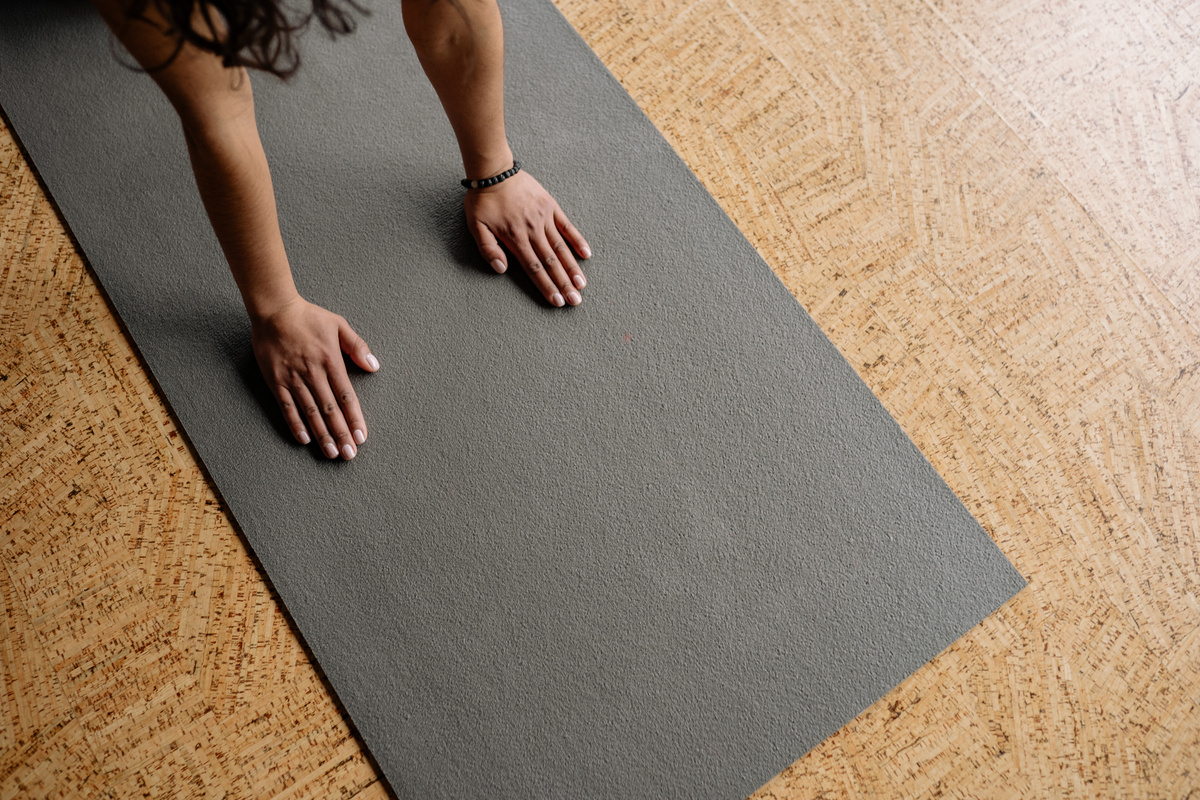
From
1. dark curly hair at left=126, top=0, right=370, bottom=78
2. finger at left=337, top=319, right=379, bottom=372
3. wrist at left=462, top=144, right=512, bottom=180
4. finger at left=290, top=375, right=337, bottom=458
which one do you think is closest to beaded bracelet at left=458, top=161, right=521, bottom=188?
wrist at left=462, top=144, right=512, bottom=180

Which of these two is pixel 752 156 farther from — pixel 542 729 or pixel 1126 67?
pixel 542 729

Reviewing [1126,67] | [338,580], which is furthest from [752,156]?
[338,580]

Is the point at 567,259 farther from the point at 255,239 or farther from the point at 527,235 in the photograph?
the point at 255,239

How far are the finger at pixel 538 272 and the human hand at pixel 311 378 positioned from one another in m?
0.30

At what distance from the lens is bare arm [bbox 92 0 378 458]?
793 mm

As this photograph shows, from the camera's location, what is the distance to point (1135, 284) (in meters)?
1.44

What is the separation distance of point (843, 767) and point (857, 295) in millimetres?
723

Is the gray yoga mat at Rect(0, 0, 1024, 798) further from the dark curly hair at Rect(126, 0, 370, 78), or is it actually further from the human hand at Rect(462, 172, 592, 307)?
the dark curly hair at Rect(126, 0, 370, 78)

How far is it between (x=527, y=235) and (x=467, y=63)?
28cm

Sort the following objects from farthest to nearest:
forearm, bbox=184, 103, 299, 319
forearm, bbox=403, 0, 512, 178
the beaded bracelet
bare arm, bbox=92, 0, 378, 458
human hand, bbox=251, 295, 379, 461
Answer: the beaded bracelet, human hand, bbox=251, 295, 379, 461, forearm, bbox=403, 0, 512, 178, forearm, bbox=184, 103, 299, 319, bare arm, bbox=92, 0, 378, 458

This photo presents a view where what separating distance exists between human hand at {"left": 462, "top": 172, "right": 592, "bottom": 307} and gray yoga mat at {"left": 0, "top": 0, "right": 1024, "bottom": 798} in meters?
0.03

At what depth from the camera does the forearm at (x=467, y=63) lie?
1.06 meters

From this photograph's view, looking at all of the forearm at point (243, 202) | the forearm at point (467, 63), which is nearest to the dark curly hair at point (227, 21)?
the forearm at point (243, 202)

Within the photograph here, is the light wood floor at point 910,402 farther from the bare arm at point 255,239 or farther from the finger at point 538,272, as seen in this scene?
the finger at point 538,272
